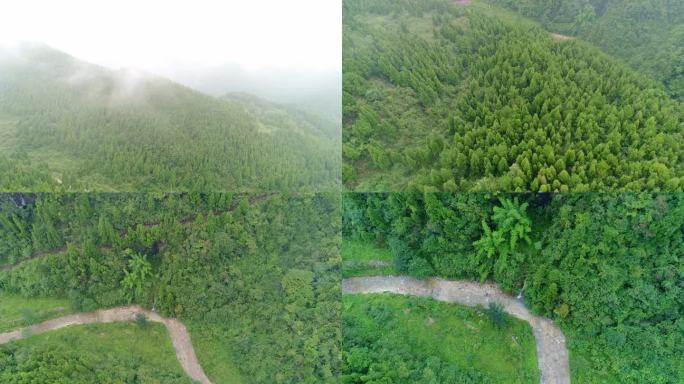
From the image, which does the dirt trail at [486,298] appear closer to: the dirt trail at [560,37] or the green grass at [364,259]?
the green grass at [364,259]

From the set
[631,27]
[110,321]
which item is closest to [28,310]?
[110,321]

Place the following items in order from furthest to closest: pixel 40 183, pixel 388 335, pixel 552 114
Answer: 1. pixel 40 183
2. pixel 388 335
3. pixel 552 114

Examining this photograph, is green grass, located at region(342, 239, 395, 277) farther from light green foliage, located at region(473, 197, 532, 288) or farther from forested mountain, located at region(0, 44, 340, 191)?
A: light green foliage, located at region(473, 197, 532, 288)

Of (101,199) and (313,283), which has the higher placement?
(101,199)

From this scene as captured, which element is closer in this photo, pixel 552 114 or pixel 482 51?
pixel 552 114

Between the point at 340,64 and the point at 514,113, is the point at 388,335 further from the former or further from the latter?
the point at 340,64

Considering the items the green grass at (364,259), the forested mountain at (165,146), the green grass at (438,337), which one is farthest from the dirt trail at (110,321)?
the green grass at (364,259)

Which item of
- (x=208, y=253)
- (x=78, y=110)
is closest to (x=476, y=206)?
(x=208, y=253)
